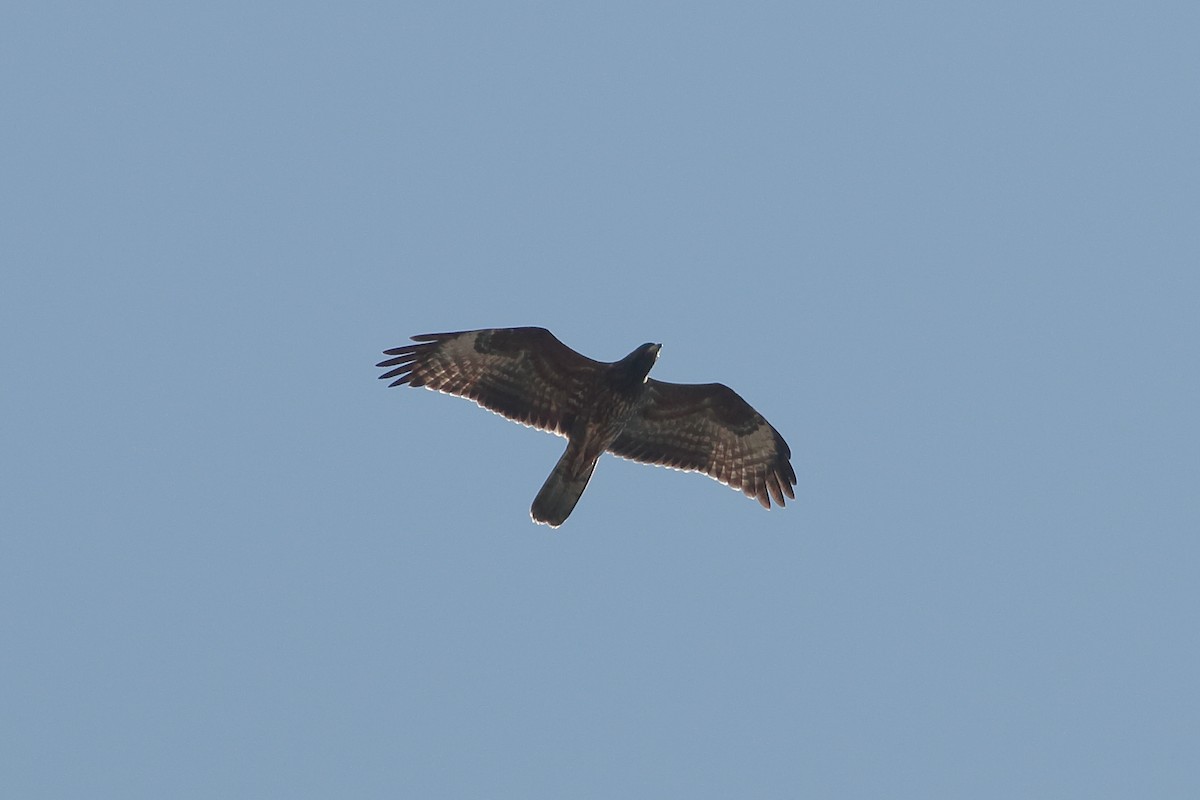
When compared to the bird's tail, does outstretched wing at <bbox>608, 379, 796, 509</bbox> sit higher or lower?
higher

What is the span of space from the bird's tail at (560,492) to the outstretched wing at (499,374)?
430 mm

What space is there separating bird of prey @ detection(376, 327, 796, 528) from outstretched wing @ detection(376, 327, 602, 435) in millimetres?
10

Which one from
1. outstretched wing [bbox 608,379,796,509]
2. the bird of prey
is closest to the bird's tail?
the bird of prey

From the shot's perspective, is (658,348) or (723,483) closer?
(658,348)

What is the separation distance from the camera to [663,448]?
1788 centimetres

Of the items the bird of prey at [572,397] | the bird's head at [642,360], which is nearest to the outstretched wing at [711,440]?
the bird of prey at [572,397]

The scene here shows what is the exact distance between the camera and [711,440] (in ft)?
59.0

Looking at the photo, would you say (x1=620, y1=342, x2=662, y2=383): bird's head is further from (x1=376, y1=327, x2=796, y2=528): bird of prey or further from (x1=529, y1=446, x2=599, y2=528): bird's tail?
(x1=529, y1=446, x2=599, y2=528): bird's tail

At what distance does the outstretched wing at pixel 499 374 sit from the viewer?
17.0 metres

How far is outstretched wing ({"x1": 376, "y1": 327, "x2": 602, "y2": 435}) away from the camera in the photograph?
17.0 metres

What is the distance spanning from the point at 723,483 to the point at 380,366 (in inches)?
154

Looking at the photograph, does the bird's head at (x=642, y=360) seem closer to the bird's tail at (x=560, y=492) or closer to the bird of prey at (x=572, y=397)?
the bird of prey at (x=572, y=397)

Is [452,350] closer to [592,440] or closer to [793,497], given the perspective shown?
[592,440]

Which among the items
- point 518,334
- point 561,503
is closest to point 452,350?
point 518,334
